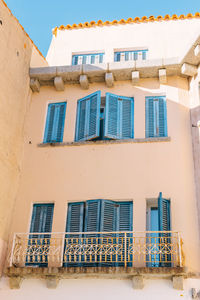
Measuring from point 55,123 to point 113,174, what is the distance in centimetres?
262

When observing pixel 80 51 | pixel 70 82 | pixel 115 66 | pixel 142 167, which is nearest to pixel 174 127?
pixel 142 167

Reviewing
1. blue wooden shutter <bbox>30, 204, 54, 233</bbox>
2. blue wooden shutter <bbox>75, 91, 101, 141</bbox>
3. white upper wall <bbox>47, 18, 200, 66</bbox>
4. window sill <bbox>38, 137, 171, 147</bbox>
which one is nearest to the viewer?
blue wooden shutter <bbox>30, 204, 54, 233</bbox>

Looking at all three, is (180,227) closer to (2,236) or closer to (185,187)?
(185,187)

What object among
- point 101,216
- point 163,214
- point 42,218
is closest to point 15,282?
point 42,218

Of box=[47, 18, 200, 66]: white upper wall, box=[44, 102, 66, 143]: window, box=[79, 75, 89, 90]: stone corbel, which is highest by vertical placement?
box=[47, 18, 200, 66]: white upper wall

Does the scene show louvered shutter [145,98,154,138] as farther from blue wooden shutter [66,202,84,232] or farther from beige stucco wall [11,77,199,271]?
blue wooden shutter [66,202,84,232]

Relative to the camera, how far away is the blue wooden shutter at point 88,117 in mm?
12758

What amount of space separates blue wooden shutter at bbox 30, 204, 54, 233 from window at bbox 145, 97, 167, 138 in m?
3.43

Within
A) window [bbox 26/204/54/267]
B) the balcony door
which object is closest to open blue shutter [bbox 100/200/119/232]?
the balcony door

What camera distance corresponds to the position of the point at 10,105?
12.3 meters

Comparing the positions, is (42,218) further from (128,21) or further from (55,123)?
(128,21)

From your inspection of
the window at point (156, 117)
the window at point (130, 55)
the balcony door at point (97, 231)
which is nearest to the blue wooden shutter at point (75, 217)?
the balcony door at point (97, 231)

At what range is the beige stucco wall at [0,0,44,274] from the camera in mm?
11516

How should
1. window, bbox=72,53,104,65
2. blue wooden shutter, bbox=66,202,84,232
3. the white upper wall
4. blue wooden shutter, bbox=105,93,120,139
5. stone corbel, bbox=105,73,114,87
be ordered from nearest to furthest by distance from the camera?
blue wooden shutter, bbox=66,202,84,232 → blue wooden shutter, bbox=105,93,120,139 → stone corbel, bbox=105,73,114,87 → the white upper wall → window, bbox=72,53,104,65
